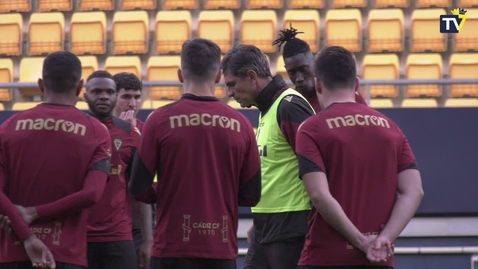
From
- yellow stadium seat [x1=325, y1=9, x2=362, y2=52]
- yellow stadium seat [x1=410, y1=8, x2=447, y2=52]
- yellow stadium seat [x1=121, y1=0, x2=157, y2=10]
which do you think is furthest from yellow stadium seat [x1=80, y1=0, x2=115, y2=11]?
yellow stadium seat [x1=410, y1=8, x2=447, y2=52]

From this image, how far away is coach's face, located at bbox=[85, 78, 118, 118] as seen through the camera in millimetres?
5801

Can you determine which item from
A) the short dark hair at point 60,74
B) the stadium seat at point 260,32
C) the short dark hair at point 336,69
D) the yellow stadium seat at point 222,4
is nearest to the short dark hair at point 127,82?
the short dark hair at point 60,74

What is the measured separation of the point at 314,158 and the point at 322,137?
0.34 ft

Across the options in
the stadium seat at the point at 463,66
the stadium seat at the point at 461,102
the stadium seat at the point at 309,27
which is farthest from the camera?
the stadium seat at the point at 309,27

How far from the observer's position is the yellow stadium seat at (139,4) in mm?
11867

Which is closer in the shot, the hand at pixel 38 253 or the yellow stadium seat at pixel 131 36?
the hand at pixel 38 253

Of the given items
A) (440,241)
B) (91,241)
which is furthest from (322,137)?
(440,241)

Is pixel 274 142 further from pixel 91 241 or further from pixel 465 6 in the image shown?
pixel 465 6

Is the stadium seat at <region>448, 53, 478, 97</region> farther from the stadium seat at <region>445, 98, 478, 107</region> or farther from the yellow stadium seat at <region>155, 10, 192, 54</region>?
the yellow stadium seat at <region>155, 10, 192, 54</region>

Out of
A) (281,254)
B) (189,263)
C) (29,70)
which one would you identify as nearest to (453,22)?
(29,70)

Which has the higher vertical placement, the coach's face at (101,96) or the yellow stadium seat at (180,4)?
the yellow stadium seat at (180,4)

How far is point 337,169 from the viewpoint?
3891mm

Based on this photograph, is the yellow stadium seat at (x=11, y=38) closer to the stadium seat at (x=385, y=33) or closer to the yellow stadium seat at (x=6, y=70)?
the yellow stadium seat at (x=6, y=70)

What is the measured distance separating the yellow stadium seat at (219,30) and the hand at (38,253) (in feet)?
24.0
